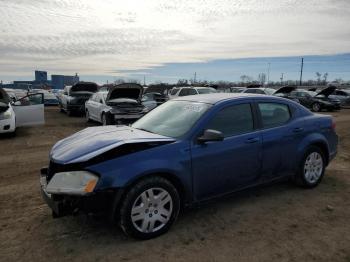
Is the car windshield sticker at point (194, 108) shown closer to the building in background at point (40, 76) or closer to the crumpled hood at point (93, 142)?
the crumpled hood at point (93, 142)

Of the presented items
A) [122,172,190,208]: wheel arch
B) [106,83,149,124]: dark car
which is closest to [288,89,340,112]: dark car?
[106,83,149,124]: dark car

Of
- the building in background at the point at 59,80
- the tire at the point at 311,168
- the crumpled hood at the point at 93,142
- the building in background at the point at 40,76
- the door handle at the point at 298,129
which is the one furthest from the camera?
the building in background at the point at 59,80

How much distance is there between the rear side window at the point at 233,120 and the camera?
4.48m

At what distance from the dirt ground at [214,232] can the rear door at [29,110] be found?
23.9 ft

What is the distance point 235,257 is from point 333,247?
3.59 ft

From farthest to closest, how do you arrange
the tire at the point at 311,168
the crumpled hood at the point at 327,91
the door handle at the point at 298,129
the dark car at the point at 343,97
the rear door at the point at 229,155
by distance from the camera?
1. the dark car at the point at 343,97
2. the crumpled hood at the point at 327,91
3. the tire at the point at 311,168
4. the door handle at the point at 298,129
5. the rear door at the point at 229,155

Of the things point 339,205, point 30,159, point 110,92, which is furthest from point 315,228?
point 110,92

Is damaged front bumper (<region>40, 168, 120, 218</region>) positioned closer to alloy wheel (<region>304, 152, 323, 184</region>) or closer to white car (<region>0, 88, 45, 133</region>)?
alloy wheel (<region>304, 152, 323, 184</region>)

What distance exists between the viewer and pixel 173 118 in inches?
186

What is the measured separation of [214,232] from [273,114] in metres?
2.04

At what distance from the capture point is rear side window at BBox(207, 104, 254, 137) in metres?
4.48

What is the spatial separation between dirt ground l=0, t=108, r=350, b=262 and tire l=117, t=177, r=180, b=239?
13cm

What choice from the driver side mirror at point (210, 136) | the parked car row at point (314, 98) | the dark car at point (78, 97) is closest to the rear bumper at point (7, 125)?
the dark car at point (78, 97)

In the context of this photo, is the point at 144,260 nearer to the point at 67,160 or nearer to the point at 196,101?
the point at 67,160
